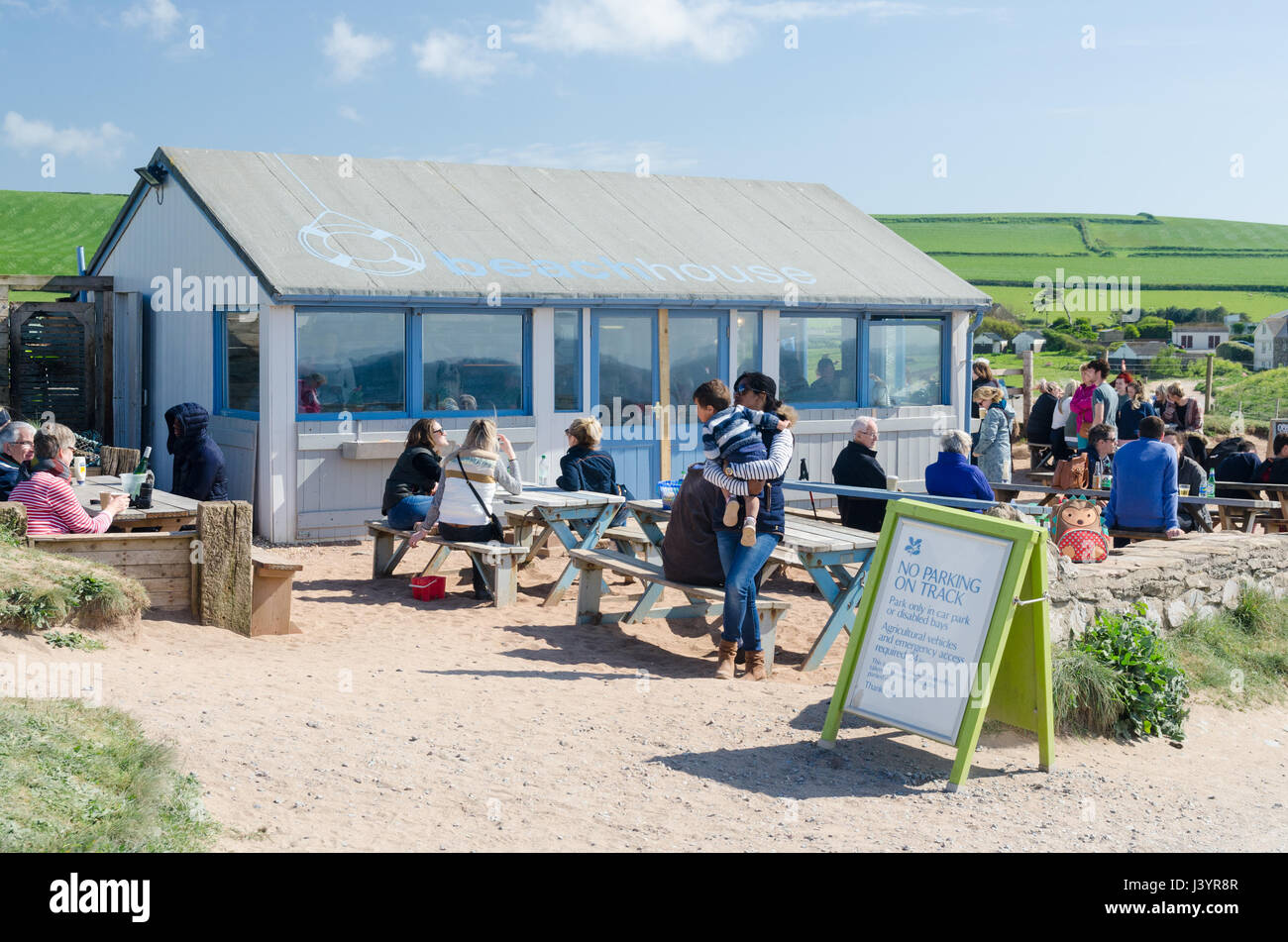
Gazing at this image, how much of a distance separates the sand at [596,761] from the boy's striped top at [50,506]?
86cm

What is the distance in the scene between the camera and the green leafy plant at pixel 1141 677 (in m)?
6.49

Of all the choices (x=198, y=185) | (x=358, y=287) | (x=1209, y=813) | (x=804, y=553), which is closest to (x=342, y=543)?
(x=358, y=287)

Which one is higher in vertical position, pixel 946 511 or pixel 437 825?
pixel 946 511

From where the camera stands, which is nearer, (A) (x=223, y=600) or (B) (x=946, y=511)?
(B) (x=946, y=511)

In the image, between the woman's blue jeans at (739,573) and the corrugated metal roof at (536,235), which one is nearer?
the woman's blue jeans at (739,573)

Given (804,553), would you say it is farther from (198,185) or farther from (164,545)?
(198,185)

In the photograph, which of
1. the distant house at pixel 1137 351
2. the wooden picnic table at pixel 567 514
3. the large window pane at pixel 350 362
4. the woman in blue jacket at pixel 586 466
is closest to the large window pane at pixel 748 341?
the large window pane at pixel 350 362

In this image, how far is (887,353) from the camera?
49.5 feet

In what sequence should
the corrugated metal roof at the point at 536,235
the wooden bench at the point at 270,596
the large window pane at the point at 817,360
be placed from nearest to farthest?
the wooden bench at the point at 270,596, the corrugated metal roof at the point at 536,235, the large window pane at the point at 817,360

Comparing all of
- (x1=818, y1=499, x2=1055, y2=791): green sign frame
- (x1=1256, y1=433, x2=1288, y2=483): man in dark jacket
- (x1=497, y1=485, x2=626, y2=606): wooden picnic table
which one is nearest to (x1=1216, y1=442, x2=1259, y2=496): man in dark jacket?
(x1=1256, y1=433, x2=1288, y2=483): man in dark jacket

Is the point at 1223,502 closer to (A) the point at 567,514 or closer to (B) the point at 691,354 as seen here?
(A) the point at 567,514

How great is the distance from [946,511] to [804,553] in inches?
73.7

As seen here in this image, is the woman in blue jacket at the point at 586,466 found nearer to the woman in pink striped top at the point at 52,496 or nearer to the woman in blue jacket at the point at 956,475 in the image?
the woman in blue jacket at the point at 956,475

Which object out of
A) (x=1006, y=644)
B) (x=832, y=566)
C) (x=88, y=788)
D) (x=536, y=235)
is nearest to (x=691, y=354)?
(x=536, y=235)
